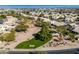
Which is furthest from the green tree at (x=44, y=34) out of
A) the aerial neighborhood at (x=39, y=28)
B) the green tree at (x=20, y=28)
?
the green tree at (x=20, y=28)

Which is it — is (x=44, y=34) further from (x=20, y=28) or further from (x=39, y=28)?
(x=20, y=28)

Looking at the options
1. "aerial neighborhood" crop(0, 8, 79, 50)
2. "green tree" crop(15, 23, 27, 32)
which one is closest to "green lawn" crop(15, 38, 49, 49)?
"aerial neighborhood" crop(0, 8, 79, 50)

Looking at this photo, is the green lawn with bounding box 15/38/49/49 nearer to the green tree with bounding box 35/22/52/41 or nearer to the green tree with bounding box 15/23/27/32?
the green tree with bounding box 35/22/52/41

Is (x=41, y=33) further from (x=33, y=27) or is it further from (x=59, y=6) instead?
(x=59, y=6)

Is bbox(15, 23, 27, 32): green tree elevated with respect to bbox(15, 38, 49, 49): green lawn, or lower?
elevated

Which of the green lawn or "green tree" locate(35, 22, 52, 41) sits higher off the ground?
"green tree" locate(35, 22, 52, 41)

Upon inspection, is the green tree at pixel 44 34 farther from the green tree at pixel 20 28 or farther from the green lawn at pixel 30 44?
the green tree at pixel 20 28

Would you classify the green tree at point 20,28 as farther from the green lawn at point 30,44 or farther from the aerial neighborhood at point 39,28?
the green lawn at point 30,44

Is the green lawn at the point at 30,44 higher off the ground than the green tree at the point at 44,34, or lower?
lower

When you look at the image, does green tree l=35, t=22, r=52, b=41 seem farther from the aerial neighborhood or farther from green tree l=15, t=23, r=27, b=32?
green tree l=15, t=23, r=27, b=32
